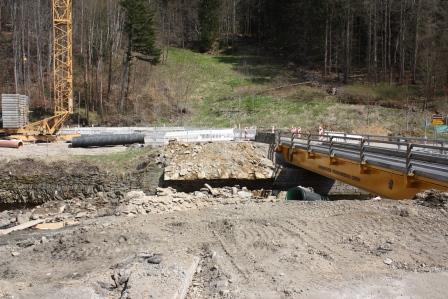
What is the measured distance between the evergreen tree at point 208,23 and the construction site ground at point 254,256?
54.8m

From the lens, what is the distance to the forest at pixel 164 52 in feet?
129

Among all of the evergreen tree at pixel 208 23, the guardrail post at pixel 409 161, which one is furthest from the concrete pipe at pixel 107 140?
the evergreen tree at pixel 208 23

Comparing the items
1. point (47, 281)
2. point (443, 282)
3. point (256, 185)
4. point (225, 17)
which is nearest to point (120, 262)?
point (47, 281)

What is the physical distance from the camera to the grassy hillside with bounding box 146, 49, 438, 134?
111 feet

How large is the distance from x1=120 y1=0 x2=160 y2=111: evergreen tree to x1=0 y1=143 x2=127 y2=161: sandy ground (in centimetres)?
1330

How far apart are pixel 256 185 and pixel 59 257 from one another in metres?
14.1

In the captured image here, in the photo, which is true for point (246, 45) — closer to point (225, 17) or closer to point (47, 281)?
point (225, 17)

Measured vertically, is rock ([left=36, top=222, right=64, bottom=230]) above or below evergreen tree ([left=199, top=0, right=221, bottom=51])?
below

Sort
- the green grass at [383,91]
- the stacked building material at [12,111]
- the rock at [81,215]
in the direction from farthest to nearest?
the green grass at [383,91], the stacked building material at [12,111], the rock at [81,215]

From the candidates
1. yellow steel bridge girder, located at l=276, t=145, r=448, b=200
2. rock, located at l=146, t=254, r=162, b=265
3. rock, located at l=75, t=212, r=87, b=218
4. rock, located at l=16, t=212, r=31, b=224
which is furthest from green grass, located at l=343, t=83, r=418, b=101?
rock, located at l=146, t=254, r=162, b=265

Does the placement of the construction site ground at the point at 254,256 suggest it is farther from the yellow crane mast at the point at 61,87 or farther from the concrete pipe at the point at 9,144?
the yellow crane mast at the point at 61,87

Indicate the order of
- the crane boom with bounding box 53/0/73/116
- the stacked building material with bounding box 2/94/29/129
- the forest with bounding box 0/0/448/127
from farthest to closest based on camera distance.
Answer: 1. the forest with bounding box 0/0/448/127
2. the crane boom with bounding box 53/0/73/116
3. the stacked building material with bounding box 2/94/29/129

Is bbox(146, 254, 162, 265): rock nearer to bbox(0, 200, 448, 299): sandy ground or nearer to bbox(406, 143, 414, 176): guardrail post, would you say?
bbox(0, 200, 448, 299): sandy ground

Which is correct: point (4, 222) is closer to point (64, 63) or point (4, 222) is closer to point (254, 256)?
point (254, 256)
